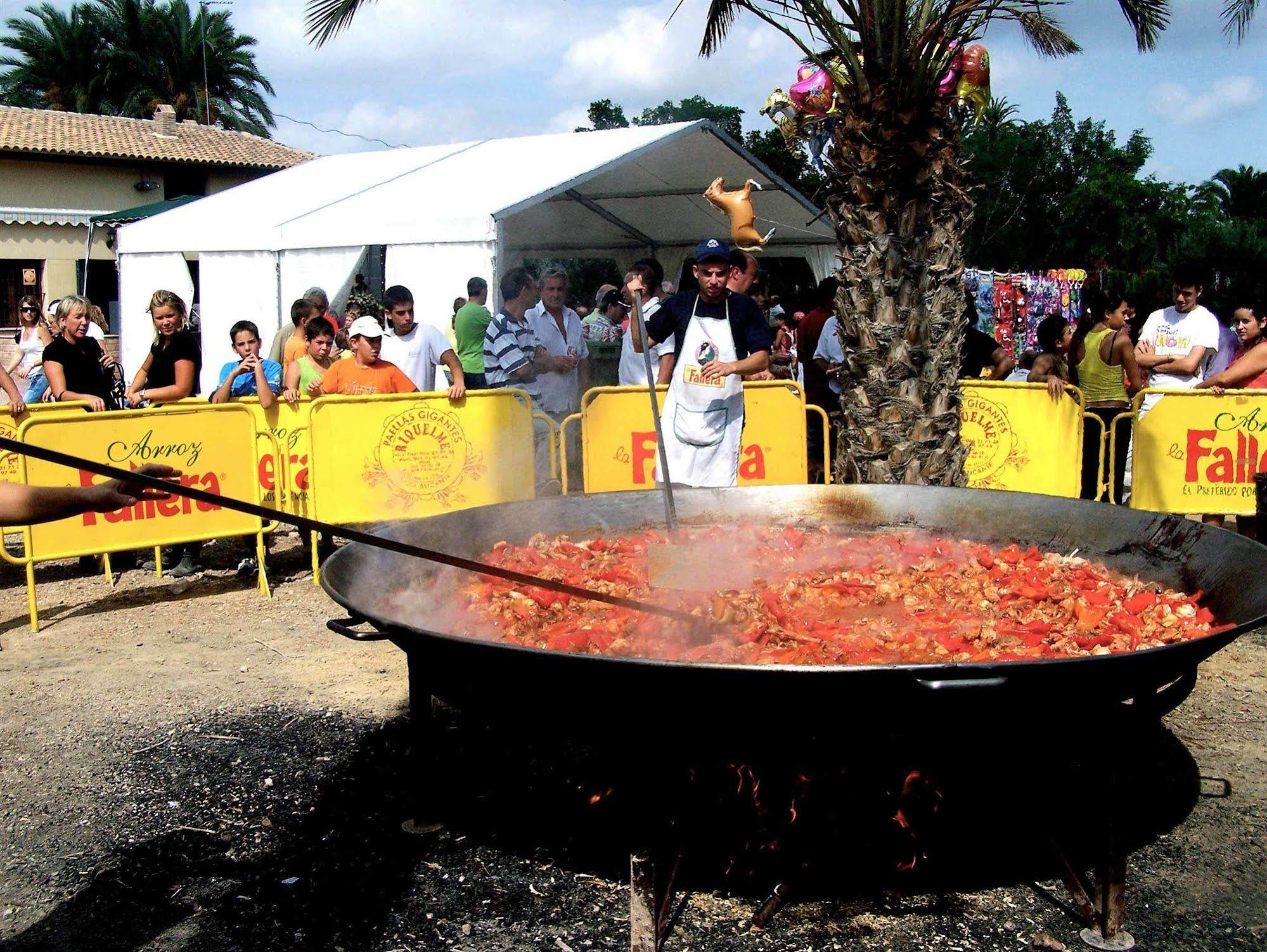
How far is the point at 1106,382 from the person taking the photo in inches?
358

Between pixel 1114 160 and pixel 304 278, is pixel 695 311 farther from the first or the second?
pixel 1114 160

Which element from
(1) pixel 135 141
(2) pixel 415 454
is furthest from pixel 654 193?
(1) pixel 135 141

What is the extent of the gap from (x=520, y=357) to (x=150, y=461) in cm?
304

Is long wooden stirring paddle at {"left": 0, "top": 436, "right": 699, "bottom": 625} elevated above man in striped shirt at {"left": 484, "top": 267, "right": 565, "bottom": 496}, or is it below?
below

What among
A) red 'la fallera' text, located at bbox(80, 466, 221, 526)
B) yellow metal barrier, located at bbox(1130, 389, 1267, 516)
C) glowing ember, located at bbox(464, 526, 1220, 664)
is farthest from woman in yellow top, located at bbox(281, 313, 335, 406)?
yellow metal barrier, located at bbox(1130, 389, 1267, 516)

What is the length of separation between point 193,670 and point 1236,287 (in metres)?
31.0

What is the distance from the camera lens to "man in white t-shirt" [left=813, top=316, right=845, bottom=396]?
29.9ft

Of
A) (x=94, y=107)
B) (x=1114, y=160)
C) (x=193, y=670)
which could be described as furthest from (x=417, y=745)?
(x=1114, y=160)

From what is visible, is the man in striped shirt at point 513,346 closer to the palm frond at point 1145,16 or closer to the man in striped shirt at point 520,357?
the man in striped shirt at point 520,357

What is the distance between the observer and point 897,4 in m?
5.85

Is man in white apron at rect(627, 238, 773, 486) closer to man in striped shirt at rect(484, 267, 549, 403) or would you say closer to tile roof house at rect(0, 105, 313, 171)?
man in striped shirt at rect(484, 267, 549, 403)

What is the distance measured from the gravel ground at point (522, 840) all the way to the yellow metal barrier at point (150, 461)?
6.03 feet

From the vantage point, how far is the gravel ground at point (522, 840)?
321 centimetres

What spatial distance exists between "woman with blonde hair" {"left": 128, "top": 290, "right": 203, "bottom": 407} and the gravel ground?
3.12 metres
